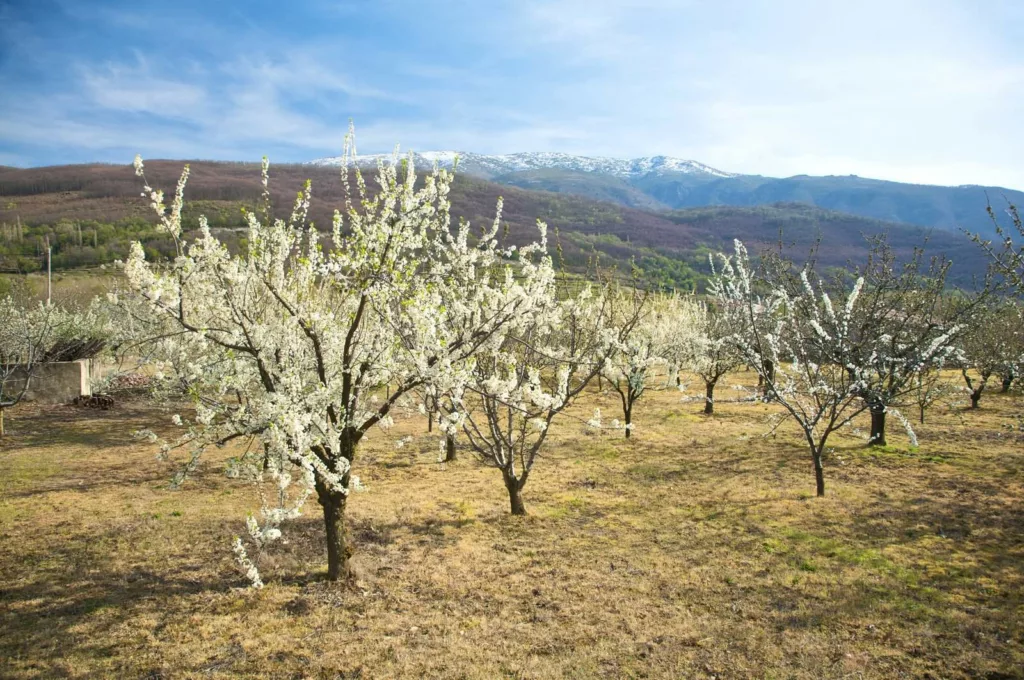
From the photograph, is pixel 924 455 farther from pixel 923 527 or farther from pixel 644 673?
pixel 644 673

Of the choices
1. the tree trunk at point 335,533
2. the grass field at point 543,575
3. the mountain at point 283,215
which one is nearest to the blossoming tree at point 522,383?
the grass field at point 543,575

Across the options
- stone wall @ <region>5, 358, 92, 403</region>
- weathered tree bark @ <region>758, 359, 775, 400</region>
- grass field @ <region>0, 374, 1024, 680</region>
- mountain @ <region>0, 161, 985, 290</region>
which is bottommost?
stone wall @ <region>5, 358, 92, 403</region>

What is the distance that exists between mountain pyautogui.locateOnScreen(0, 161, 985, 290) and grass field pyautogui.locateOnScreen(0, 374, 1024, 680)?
654 cm

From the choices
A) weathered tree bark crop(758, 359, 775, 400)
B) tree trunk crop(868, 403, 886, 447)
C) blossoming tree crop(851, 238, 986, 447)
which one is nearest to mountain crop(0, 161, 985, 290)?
weathered tree bark crop(758, 359, 775, 400)

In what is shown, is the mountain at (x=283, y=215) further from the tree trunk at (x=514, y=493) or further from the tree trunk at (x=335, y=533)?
the tree trunk at (x=335, y=533)

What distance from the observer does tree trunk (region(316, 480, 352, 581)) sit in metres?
8.20

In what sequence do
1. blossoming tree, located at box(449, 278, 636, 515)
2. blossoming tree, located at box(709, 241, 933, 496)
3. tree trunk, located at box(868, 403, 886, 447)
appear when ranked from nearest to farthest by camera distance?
blossoming tree, located at box(449, 278, 636, 515), blossoming tree, located at box(709, 241, 933, 496), tree trunk, located at box(868, 403, 886, 447)

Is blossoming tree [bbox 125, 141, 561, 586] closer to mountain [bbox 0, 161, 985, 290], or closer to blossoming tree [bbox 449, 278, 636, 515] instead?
blossoming tree [bbox 449, 278, 636, 515]

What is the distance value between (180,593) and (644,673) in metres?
6.69

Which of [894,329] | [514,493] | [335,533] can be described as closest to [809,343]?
[894,329]

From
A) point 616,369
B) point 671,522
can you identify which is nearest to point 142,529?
point 671,522

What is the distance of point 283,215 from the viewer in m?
84.2

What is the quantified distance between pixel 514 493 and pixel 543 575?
270 cm

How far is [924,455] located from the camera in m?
15.8
